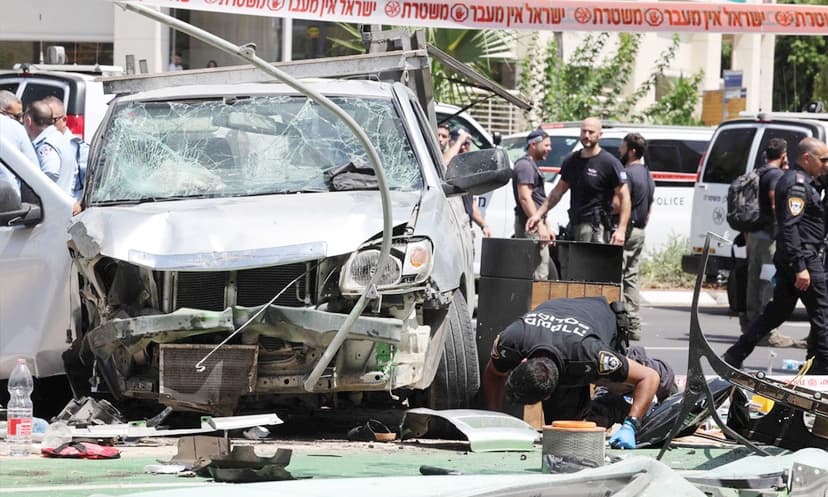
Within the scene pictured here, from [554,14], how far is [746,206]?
11.6ft

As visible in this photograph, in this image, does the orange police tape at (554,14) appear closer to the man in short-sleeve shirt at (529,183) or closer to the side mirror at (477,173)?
the side mirror at (477,173)

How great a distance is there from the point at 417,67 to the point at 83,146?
299 cm

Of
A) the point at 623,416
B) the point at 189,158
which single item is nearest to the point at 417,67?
the point at 189,158

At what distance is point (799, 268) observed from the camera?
10398 mm

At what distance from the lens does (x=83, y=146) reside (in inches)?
424

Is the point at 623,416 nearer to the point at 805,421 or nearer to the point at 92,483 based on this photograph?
the point at 805,421

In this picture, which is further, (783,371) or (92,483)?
(783,371)

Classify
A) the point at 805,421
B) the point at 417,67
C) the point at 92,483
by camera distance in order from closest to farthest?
the point at 92,483 → the point at 805,421 → the point at 417,67

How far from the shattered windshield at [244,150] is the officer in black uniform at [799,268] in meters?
3.47

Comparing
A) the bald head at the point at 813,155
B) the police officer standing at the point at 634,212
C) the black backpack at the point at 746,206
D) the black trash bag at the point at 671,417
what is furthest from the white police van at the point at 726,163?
the black trash bag at the point at 671,417

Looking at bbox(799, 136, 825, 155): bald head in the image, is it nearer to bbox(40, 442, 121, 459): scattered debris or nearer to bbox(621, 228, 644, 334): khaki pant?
bbox(621, 228, 644, 334): khaki pant

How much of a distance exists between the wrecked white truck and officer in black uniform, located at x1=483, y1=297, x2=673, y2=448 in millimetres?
371

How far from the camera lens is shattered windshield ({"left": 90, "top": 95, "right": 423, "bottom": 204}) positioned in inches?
307

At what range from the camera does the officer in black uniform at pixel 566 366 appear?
6.89 metres
